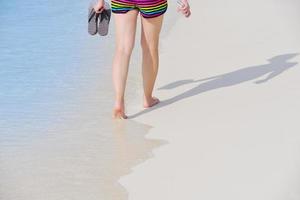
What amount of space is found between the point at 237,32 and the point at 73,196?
11.3ft

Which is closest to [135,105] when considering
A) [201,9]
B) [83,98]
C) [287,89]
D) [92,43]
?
[83,98]

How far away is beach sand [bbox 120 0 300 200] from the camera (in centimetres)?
398

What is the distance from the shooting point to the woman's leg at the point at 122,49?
4770 mm

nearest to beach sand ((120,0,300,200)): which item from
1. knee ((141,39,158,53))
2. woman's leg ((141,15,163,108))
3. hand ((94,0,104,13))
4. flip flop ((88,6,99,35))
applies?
woman's leg ((141,15,163,108))

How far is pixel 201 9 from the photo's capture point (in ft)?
25.8

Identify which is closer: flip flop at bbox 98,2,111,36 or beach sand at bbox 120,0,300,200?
beach sand at bbox 120,0,300,200

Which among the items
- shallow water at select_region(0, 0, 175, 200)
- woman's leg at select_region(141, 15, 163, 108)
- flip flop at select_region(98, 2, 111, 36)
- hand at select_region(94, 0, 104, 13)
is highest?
hand at select_region(94, 0, 104, 13)

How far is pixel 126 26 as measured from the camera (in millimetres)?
4785

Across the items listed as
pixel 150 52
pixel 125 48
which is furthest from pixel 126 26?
pixel 150 52

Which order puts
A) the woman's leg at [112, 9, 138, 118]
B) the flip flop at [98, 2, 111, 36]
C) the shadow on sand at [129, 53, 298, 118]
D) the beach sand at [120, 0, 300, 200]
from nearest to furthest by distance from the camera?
the beach sand at [120, 0, 300, 200] → the woman's leg at [112, 9, 138, 118] → the flip flop at [98, 2, 111, 36] → the shadow on sand at [129, 53, 298, 118]

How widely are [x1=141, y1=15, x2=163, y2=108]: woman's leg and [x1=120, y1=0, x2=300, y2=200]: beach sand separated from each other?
0.13 m

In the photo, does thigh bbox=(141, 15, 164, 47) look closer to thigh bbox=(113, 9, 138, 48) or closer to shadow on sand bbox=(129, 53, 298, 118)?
thigh bbox=(113, 9, 138, 48)

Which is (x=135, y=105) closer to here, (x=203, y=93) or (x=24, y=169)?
(x=203, y=93)

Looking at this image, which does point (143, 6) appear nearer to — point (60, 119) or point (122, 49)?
point (122, 49)
